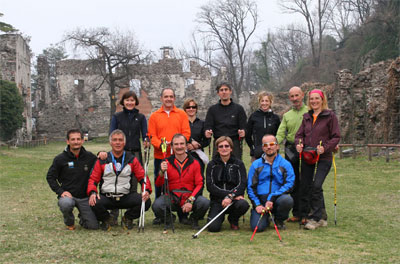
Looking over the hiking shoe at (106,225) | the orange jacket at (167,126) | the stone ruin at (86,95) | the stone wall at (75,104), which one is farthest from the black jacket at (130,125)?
the stone wall at (75,104)

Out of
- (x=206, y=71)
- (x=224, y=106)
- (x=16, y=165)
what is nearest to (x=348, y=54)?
(x=206, y=71)

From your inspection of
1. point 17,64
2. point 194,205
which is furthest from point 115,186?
point 17,64

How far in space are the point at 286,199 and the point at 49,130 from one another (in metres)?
31.3

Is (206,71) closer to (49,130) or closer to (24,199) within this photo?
(49,130)

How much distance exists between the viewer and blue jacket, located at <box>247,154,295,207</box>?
5461mm

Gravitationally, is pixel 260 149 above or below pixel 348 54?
below

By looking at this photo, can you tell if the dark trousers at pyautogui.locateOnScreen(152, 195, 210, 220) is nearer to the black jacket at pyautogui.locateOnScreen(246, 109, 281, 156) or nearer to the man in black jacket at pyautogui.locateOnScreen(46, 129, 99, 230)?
the man in black jacket at pyautogui.locateOnScreen(46, 129, 99, 230)

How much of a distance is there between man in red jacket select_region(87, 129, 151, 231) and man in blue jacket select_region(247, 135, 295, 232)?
134 cm

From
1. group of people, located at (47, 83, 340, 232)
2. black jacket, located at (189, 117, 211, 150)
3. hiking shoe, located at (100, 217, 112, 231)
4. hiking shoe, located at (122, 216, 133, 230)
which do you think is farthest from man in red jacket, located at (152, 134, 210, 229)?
black jacket, located at (189, 117, 211, 150)

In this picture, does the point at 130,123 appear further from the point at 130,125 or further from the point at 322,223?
the point at 322,223

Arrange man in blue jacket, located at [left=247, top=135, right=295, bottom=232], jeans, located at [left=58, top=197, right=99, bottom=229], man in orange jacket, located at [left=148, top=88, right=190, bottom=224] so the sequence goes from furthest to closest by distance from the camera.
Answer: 1. man in orange jacket, located at [left=148, top=88, right=190, bottom=224]
2. jeans, located at [left=58, top=197, right=99, bottom=229]
3. man in blue jacket, located at [left=247, top=135, right=295, bottom=232]

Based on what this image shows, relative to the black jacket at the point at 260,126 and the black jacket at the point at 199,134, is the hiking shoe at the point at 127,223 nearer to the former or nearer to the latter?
the black jacket at the point at 199,134

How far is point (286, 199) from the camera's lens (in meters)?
5.35

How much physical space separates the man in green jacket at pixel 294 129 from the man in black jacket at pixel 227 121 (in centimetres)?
56
